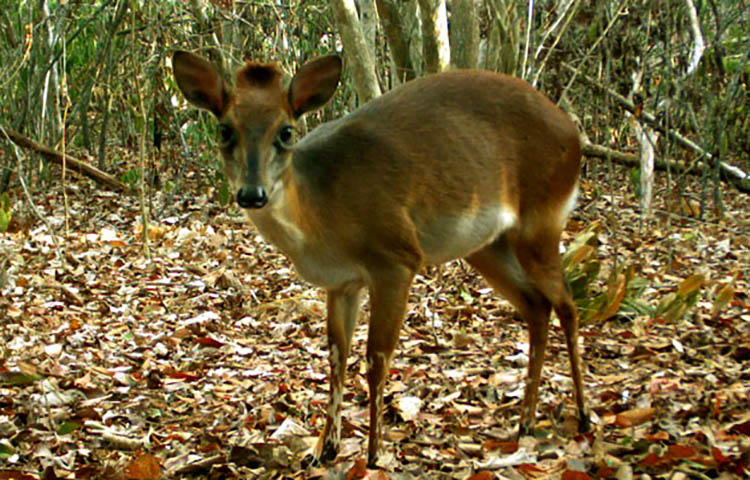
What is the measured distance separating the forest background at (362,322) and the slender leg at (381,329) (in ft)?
0.71

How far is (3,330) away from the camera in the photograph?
5457 millimetres

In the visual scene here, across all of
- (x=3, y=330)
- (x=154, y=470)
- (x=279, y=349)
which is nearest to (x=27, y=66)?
(x=3, y=330)

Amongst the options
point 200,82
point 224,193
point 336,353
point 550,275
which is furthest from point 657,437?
point 224,193

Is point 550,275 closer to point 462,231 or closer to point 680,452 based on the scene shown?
point 462,231

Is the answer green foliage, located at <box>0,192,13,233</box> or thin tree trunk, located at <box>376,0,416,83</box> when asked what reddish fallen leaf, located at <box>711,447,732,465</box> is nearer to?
thin tree trunk, located at <box>376,0,416,83</box>

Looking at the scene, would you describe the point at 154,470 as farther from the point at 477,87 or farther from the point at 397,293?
the point at 477,87

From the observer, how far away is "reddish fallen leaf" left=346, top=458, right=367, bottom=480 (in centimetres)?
376

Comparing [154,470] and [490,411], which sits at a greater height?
[154,470]

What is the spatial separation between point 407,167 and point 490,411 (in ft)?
4.61

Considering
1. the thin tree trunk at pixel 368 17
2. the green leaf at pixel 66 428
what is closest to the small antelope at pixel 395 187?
the green leaf at pixel 66 428

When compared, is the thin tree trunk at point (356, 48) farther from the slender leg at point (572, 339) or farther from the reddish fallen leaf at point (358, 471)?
the reddish fallen leaf at point (358, 471)

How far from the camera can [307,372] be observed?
517 centimetres

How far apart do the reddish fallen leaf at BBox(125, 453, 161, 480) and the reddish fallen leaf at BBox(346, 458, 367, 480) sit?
83 centimetres

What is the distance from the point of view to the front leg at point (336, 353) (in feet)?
13.2
